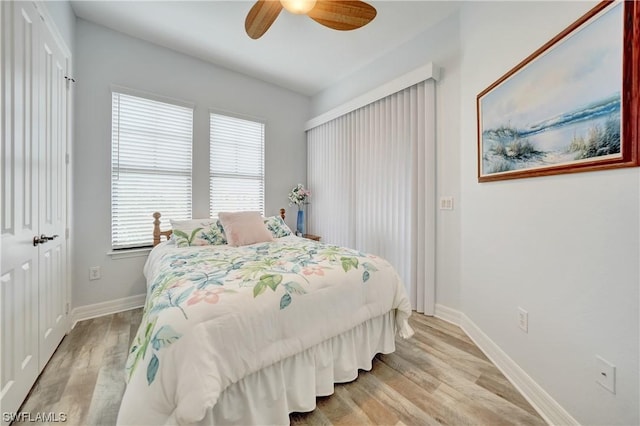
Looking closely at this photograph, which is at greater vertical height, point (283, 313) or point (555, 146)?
point (555, 146)

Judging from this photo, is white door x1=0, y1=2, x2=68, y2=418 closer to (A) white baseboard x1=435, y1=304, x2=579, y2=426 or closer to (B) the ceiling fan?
(B) the ceiling fan

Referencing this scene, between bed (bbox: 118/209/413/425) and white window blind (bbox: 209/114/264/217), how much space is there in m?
1.57

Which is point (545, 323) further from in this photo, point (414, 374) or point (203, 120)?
point (203, 120)

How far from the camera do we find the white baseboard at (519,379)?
1.29m

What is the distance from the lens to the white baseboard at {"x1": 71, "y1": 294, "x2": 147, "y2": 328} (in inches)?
97.7

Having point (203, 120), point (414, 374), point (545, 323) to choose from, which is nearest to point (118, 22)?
point (203, 120)

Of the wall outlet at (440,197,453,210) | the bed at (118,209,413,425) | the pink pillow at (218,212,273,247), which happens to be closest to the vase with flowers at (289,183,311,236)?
the pink pillow at (218,212,273,247)

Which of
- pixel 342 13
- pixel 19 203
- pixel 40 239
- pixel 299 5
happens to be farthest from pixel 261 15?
pixel 40 239

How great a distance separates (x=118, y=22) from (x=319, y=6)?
7.28 ft

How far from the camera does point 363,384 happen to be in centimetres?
160

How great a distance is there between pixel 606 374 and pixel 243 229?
8.51 ft

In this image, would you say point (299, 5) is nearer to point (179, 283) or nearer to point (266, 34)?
point (266, 34)

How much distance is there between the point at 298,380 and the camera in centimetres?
137

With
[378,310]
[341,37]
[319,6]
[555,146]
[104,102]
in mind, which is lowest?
[378,310]
